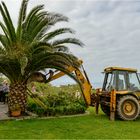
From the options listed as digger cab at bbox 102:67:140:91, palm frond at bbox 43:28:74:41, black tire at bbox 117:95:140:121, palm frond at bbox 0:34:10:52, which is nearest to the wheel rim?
black tire at bbox 117:95:140:121

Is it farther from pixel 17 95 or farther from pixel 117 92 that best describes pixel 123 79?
pixel 17 95

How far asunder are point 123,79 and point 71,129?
4.82 meters

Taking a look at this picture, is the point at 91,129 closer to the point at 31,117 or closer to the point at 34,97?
the point at 31,117

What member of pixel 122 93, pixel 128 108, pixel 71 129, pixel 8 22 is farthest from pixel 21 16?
pixel 128 108

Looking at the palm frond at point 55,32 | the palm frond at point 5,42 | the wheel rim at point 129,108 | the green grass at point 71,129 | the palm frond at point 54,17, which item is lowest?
the green grass at point 71,129

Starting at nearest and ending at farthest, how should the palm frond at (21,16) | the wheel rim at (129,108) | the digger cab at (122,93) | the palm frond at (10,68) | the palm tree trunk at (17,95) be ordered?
the palm frond at (10,68) → the digger cab at (122,93) → the wheel rim at (129,108) → the palm frond at (21,16) → the palm tree trunk at (17,95)

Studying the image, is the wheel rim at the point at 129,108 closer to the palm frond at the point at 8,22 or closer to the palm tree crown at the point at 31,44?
the palm tree crown at the point at 31,44

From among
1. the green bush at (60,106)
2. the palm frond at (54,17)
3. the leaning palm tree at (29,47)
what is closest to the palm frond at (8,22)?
the leaning palm tree at (29,47)

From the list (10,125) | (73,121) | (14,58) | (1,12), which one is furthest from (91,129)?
(1,12)

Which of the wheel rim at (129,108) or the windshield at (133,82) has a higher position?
the windshield at (133,82)

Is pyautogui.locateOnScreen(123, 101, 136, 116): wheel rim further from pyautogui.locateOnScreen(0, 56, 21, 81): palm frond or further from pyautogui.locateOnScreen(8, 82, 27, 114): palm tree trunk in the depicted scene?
pyautogui.locateOnScreen(0, 56, 21, 81): palm frond

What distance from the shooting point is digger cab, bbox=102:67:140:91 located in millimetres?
18234

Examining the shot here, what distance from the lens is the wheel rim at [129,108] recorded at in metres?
17.8

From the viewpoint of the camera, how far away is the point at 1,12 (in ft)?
57.5
